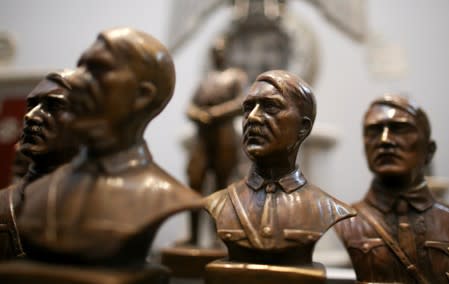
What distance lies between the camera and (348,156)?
5156 millimetres

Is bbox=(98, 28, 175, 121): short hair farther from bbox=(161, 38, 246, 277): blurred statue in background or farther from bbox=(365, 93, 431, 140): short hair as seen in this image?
bbox=(161, 38, 246, 277): blurred statue in background

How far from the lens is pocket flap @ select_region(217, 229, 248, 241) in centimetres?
170

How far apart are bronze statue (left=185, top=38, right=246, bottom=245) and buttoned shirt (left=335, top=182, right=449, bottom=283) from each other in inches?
50.1

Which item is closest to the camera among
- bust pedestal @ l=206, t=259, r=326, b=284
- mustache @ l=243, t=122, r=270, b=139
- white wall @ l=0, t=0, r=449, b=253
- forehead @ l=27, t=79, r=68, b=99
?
bust pedestal @ l=206, t=259, r=326, b=284

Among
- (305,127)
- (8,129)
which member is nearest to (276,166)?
(305,127)

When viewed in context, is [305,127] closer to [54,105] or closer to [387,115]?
[387,115]

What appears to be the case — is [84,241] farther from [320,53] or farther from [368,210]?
[320,53]

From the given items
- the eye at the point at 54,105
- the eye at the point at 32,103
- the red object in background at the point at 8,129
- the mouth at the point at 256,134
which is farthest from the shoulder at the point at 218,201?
the red object in background at the point at 8,129

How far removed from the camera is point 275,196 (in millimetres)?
1761

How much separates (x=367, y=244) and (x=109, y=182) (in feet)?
3.76

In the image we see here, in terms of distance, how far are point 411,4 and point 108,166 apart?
4.77 m

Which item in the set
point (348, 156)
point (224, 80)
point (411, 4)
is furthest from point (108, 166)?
point (411, 4)

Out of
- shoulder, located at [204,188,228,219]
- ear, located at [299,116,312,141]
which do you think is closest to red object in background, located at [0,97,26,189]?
shoulder, located at [204,188,228,219]

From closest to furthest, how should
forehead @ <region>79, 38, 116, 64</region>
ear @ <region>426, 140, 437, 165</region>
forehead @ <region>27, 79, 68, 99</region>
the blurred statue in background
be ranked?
forehead @ <region>79, 38, 116, 64</region> < forehead @ <region>27, 79, 68, 99</region> < ear @ <region>426, 140, 437, 165</region> < the blurred statue in background
